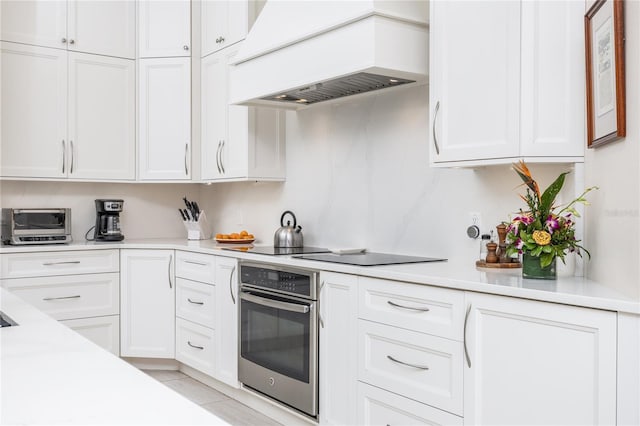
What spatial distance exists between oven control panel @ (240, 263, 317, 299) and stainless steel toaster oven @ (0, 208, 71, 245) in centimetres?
157

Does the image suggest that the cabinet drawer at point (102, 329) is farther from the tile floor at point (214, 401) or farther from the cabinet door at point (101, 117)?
the cabinet door at point (101, 117)

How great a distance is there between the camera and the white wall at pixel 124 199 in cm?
438

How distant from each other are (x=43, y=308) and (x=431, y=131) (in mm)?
2787

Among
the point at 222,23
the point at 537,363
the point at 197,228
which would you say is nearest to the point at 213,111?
the point at 222,23

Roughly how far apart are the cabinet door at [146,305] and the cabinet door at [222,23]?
150cm

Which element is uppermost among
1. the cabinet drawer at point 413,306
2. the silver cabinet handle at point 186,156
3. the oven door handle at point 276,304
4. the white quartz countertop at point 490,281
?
the silver cabinet handle at point 186,156

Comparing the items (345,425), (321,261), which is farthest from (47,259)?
(345,425)

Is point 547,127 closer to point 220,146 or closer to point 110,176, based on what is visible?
point 220,146

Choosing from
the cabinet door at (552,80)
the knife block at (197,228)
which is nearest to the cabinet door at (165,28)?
the knife block at (197,228)

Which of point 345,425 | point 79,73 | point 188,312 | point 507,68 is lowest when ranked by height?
point 345,425

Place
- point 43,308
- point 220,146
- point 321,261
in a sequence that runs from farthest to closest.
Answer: point 220,146, point 43,308, point 321,261

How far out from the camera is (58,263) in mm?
3982

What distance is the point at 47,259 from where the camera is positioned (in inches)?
155

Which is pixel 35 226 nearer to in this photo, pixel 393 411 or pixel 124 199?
pixel 124 199
